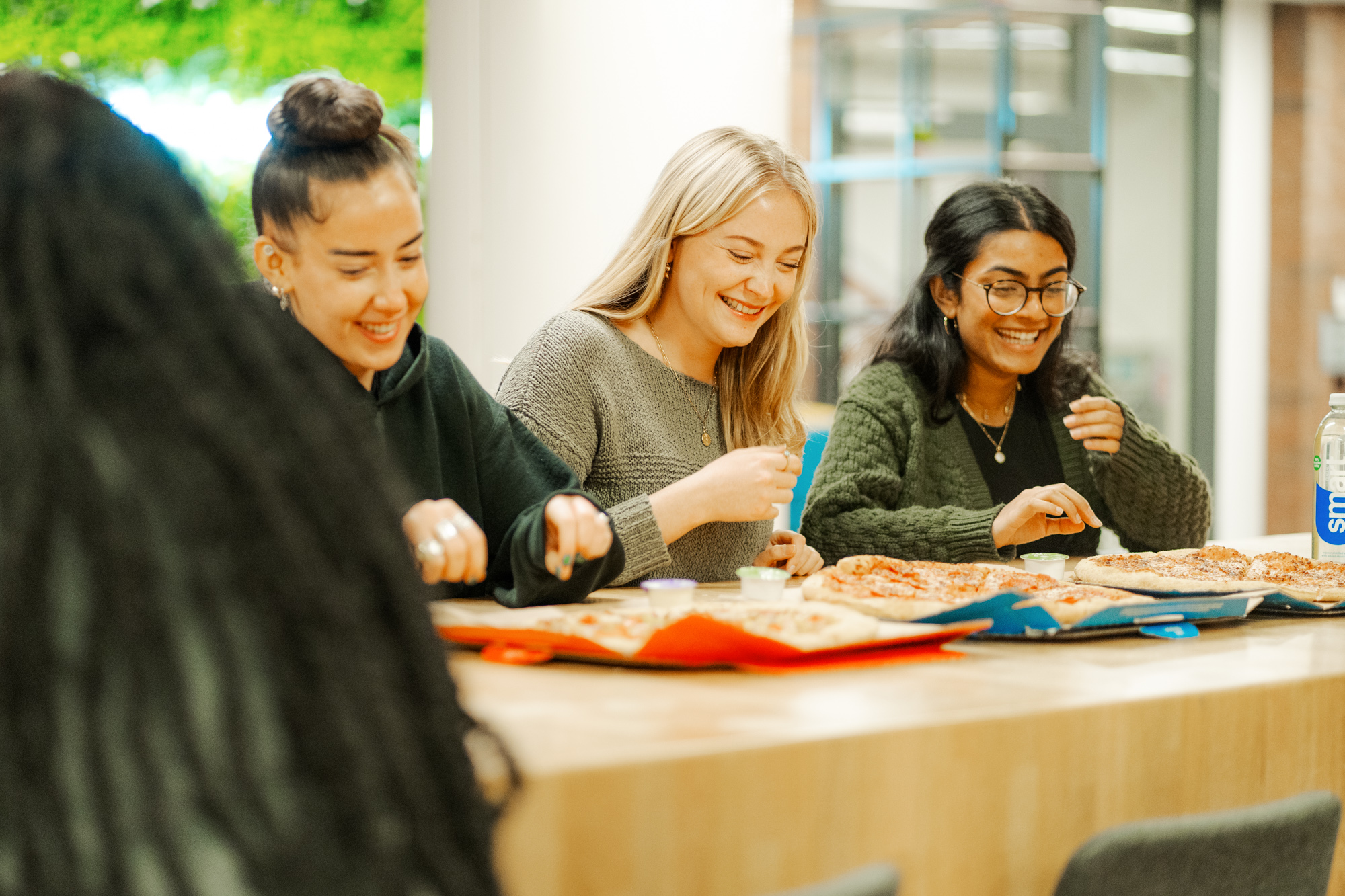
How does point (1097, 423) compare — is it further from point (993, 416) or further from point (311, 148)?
point (311, 148)

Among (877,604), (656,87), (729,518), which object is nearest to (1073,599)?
(877,604)

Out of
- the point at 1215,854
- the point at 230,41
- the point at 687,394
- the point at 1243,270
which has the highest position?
the point at 230,41

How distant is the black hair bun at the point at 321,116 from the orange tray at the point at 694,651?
591 mm

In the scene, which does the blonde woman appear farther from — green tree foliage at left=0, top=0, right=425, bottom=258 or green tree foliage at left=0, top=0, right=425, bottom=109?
green tree foliage at left=0, top=0, right=425, bottom=109

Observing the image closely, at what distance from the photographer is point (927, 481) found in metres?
2.29

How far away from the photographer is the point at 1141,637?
132cm

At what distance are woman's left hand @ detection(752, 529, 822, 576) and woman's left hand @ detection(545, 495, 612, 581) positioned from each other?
0.51m

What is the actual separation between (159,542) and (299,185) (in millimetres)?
866

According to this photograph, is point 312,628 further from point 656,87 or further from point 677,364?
point 656,87

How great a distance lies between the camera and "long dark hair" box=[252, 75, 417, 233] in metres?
1.37

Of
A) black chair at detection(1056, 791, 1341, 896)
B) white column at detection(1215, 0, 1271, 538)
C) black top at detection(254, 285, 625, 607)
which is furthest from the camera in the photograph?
white column at detection(1215, 0, 1271, 538)

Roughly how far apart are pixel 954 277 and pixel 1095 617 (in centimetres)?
119

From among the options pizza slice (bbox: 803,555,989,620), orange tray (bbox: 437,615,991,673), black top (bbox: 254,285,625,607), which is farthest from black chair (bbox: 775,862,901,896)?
black top (bbox: 254,285,625,607)

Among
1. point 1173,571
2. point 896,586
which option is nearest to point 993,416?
point 1173,571
